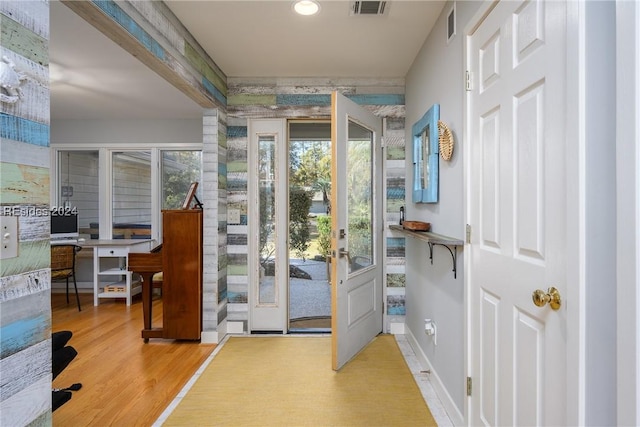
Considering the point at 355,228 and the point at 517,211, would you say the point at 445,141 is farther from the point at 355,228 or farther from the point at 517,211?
the point at 355,228

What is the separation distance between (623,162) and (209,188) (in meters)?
2.83

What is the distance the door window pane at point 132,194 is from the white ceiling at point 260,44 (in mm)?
1280

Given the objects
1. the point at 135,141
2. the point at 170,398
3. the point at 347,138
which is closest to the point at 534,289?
the point at 347,138

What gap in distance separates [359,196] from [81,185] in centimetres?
446

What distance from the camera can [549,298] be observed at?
106 cm

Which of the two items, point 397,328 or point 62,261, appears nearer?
point 397,328

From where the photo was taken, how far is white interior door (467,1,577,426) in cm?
105

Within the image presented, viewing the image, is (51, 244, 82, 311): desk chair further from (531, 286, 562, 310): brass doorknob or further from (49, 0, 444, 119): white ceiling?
(531, 286, 562, 310): brass doorknob

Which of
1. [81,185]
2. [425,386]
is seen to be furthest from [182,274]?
[81,185]

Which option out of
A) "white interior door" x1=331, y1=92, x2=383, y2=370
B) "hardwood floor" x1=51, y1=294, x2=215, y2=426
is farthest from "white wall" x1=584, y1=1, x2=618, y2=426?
"hardwood floor" x1=51, y1=294, x2=215, y2=426

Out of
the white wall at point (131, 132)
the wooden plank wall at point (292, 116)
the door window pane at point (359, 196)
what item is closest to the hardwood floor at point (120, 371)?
the wooden plank wall at point (292, 116)

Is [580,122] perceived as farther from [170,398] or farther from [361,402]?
[170,398]

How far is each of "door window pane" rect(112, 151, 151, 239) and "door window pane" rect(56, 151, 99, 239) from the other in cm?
36

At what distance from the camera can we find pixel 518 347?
127cm
